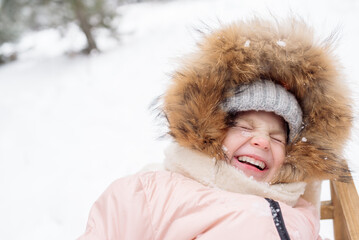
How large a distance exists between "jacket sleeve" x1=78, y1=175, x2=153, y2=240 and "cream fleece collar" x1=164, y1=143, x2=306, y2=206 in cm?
19

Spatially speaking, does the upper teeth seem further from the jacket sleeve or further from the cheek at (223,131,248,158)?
the jacket sleeve

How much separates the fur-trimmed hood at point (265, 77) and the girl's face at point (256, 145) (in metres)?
0.05

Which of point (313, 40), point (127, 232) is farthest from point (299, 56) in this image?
point (127, 232)

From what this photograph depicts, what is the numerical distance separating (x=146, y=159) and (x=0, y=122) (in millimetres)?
2099

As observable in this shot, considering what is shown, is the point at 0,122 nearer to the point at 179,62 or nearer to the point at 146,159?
the point at 146,159

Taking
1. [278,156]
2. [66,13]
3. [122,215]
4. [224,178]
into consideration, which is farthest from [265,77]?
[66,13]

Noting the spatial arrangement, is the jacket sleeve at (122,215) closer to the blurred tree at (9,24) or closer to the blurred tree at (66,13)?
the blurred tree at (66,13)

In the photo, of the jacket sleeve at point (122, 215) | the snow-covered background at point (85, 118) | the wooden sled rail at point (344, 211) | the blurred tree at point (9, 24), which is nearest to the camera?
the wooden sled rail at point (344, 211)

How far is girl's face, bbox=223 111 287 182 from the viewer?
3.94 ft

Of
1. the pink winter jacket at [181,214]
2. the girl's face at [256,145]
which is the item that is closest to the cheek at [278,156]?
the girl's face at [256,145]

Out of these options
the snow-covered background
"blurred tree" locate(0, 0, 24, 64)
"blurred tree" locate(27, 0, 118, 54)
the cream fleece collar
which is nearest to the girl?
the cream fleece collar

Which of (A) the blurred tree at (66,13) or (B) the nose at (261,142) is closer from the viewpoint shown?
(B) the nose at (261,142)

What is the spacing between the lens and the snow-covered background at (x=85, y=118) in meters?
2.07

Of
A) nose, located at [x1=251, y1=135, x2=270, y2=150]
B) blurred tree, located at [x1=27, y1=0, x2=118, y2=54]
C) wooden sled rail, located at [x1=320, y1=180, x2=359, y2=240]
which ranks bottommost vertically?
wooden sled rail, located at [x1=320, y1=180, x2=359, y2=240]
